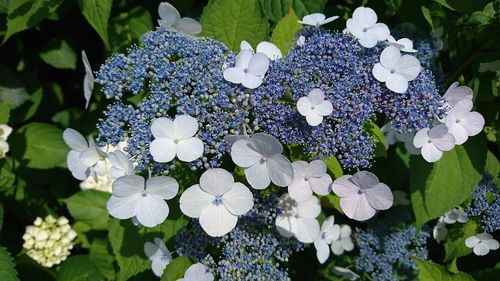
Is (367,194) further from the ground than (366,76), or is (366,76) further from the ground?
(366,76)

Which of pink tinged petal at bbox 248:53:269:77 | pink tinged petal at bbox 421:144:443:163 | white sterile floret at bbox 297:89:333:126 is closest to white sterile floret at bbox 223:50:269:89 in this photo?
pink tinged petal at bbox 248:53:269:77

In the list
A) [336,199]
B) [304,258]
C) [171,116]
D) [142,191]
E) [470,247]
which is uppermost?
[171,116]

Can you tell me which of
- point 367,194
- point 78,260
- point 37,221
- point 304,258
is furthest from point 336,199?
point 37,221

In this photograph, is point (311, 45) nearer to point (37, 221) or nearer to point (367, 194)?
point (367, 194)

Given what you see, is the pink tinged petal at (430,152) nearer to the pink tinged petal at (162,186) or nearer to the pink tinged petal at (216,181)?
the pink tinged petal at (216,181)

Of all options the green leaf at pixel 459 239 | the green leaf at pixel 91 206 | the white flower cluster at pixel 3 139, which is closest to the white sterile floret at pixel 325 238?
the green leaf at pixel 459 239

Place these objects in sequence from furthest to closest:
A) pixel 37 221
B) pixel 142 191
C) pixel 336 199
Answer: pixel 37 221 < pixel 336 199 < pixel 142 191

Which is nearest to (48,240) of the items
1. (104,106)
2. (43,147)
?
(43,147)
